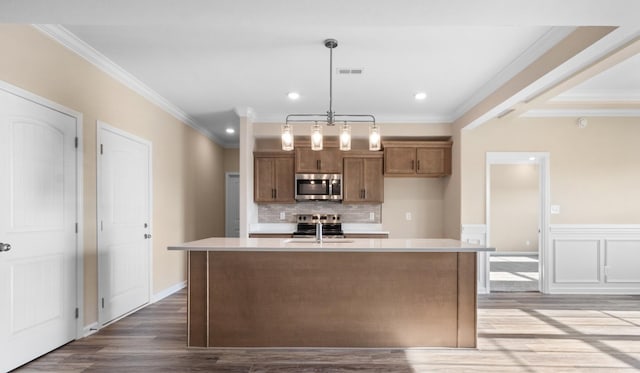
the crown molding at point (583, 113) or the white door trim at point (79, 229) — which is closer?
the white door trim at point (79, 229)

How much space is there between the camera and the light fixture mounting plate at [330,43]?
319 cm

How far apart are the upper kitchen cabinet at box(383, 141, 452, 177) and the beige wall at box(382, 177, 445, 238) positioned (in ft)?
1.14

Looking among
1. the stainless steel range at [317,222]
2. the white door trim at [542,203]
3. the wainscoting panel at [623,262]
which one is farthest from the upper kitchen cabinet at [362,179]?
the wainscoting panel at [623,262]

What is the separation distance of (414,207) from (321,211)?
152 centimetres

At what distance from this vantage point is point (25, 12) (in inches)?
86.4

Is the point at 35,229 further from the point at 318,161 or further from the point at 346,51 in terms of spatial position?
the point at 318,161

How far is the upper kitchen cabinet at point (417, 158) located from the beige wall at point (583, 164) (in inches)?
21.2

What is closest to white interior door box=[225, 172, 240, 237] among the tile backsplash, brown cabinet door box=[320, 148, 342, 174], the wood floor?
the tile backsplash

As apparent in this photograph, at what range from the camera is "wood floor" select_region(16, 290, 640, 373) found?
2.86m

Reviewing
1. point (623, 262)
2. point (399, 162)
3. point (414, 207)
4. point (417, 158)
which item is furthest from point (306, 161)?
point (623, 262)

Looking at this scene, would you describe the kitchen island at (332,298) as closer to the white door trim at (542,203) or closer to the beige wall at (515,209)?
the white door trim at (542,203)

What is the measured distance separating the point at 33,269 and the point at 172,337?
4.15ft

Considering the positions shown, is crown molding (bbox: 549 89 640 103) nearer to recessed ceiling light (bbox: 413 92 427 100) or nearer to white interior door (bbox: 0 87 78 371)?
recessed ceiling light (bbox: 413 92 427 100)

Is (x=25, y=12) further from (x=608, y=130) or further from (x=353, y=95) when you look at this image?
(x=608, y=130)
